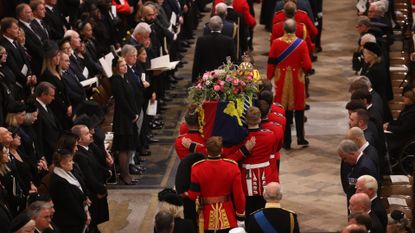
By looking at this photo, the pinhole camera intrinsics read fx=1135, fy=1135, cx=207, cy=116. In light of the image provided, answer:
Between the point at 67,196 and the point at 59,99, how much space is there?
325 centimetres

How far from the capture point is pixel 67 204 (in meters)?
13.4

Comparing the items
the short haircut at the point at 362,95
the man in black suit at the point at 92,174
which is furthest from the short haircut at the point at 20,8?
the short haircut at the point at 362,95

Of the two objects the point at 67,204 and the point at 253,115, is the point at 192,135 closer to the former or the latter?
the point at 253,115

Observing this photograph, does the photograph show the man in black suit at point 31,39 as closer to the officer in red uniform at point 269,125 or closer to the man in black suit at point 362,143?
the officer in red uniform at point 269,125

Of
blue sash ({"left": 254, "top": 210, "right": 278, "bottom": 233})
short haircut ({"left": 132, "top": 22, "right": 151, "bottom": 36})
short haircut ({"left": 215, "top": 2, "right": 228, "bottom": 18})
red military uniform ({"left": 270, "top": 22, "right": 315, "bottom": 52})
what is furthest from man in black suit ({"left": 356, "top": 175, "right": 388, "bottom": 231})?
short haircut ({"left": 215, "top": 2, "right": 228, "bottom": 18})

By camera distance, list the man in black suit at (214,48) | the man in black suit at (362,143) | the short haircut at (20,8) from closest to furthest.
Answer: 1. the man in black suit at (362,143)
2. the short haircut at (20,8)
3. the man in black suit at (214,48)

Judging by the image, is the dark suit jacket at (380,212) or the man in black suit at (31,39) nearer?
the dark suit jacket at (380,212)

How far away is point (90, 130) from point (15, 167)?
1.36 meters

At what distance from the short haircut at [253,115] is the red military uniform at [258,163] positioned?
13 centimetres

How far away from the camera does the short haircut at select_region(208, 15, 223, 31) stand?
18844 mm

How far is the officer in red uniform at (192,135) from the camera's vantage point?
14.1m

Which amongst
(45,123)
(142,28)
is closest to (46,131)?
(45,123)

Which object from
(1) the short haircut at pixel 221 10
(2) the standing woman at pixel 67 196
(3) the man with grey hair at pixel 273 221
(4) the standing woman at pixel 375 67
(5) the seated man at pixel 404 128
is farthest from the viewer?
(1) the short haircut at pixel 221 10

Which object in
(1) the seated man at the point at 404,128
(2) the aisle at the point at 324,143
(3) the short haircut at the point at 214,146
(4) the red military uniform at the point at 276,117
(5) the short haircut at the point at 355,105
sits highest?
(3) the short haircut at the point at 214,146
